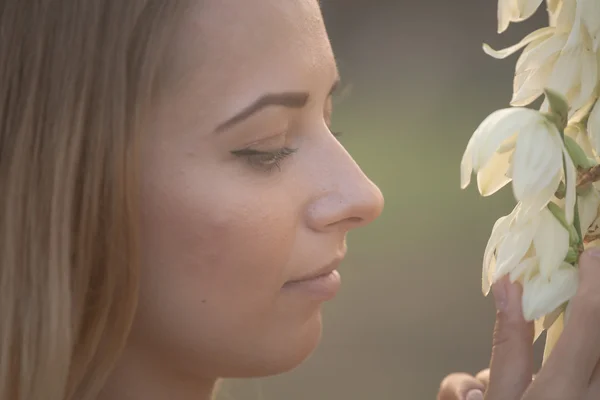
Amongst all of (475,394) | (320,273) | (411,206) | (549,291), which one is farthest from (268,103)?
(411,206)

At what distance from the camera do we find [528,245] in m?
0.49

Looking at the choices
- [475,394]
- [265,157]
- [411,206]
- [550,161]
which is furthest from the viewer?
[411,206]

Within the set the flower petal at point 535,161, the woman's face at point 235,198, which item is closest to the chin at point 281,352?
the woman's face at point 235,198

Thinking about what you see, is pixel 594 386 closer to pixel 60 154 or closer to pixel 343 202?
pixel 343 202

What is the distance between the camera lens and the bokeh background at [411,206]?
1444mm

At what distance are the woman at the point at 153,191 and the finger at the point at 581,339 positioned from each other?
4 centimetres

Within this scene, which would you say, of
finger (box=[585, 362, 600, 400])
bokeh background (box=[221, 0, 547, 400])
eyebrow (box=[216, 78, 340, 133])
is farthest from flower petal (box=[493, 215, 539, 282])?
bokeh background (box=[221, 0, 547, 400])

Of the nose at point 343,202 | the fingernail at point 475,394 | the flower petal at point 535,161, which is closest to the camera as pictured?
the flower petal at point 535,161

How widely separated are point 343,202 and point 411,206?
93cm

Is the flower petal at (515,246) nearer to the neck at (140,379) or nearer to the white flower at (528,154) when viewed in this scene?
the white flower at (528,154)

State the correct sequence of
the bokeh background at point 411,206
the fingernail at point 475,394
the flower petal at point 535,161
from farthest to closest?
the bokeh background at point 411,206, the fingernail at point 475,394, the flower petal at point 535,161

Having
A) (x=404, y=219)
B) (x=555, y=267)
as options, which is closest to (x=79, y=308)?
(x=555, y=267)

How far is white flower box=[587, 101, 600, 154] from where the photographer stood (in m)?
0.49

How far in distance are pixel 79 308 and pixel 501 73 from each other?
112 centimetres
